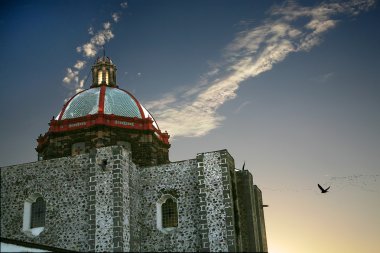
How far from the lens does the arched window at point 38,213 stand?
73.0 ft

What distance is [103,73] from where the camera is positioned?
104 ft

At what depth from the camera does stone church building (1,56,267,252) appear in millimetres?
20531

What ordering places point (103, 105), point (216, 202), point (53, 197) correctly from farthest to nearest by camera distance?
1. point (103, 105)
2. point (53, 197)
3. point (216, 202)

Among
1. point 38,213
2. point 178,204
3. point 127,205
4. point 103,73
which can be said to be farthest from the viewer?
point 103,73

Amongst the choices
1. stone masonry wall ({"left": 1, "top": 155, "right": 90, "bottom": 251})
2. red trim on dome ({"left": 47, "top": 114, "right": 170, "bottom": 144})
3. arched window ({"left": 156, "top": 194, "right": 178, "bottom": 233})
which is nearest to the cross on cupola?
red trim on dome ({"left": 47, "top": 114, "right": 170, "bottom": 144})

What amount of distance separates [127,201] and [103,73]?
1306 cm

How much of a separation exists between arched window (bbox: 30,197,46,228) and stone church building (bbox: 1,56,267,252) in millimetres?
43

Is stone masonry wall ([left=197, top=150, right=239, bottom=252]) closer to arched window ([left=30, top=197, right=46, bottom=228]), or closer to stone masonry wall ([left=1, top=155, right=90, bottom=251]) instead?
stone masonry wall ([left=1, top=155, right=90, bottom=251])

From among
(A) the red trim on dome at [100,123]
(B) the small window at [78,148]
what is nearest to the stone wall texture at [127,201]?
(B) the small window at [78,148]

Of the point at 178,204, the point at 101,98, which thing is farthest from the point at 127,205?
the point at 101,98

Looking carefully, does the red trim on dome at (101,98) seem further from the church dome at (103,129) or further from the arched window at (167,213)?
the arched window at (167,213)

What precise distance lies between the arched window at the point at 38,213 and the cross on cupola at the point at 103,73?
35.0 feet

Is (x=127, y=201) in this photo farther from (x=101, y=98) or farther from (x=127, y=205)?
(x=101, y=98)

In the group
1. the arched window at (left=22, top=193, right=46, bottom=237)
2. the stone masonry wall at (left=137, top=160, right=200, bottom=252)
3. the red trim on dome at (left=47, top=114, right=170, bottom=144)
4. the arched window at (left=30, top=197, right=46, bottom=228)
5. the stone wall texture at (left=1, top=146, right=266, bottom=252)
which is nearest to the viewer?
the stone wall texture at (left=1, top=146, right=266, bottom=252)
